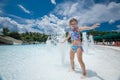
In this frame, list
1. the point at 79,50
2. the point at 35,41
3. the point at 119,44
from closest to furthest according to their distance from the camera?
the point at 79,50, the point at 119,44, the point at 35,41

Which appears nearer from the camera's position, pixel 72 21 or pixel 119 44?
pixel 72 21

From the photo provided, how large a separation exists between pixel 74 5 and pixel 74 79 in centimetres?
846

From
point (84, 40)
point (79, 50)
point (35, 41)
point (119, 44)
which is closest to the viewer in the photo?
point (79, 50)

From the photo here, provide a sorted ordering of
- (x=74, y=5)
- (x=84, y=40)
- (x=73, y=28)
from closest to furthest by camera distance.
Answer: (x=73, y=28)
(x=74, y=5)
(x=84, y=40)

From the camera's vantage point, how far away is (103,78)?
8.93 ft

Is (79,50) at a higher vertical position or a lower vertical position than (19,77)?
higher

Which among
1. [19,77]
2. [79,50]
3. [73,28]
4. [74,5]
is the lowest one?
[19,77]

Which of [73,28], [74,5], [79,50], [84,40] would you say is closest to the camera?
[79,50]

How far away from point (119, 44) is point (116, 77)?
15.6 m

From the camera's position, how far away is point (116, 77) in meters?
2.81

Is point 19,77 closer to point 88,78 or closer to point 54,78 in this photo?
point 54,78

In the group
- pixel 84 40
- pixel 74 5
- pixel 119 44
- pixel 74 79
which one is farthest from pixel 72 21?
pixel 119 44

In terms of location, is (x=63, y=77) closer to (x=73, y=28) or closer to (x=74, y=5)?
(x=73, y=28)

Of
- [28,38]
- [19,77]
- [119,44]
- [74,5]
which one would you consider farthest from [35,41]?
[19,77]
